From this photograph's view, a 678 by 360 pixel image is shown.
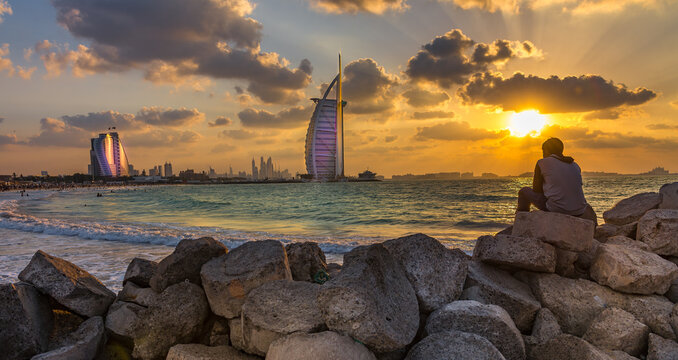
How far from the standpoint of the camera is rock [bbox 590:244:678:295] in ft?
12.7

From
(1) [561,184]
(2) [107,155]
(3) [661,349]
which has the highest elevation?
(2) [107,155]

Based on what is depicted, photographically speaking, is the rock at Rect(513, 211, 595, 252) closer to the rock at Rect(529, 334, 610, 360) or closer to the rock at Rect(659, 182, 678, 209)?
the rock at Rect(529, 334, 610, 360)

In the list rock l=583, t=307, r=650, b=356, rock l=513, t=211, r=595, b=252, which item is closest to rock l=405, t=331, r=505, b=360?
rock l=583, t=307, r=650, b=356

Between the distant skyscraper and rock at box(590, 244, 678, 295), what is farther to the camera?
the distant skyscraper

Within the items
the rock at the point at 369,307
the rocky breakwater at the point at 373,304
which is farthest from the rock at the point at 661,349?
the rock at the point at 369,307

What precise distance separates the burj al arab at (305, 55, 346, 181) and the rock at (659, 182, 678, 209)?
102 metres

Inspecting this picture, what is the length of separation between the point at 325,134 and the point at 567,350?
10767cm

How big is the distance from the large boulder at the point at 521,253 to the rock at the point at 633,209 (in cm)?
393

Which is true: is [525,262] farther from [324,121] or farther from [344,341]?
[324,121]

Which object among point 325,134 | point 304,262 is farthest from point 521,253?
point 325,134

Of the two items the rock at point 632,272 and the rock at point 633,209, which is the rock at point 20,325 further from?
the rock at point 633,209

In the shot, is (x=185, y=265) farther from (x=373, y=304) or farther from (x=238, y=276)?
(x=373, y=304)

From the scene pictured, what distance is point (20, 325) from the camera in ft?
10.2

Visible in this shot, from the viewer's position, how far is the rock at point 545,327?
335cm
